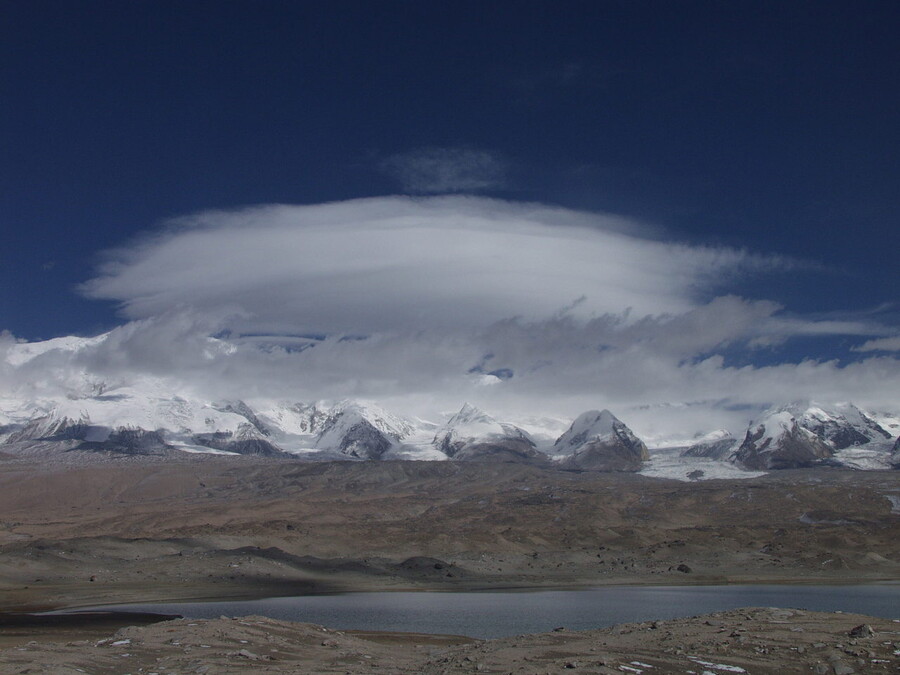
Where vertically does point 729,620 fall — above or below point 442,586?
above

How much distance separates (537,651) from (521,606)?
56187mm

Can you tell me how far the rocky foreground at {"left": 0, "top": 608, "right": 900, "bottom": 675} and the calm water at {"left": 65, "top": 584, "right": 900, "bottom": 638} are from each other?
22864mm

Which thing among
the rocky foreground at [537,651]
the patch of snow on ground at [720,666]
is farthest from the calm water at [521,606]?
the patch of snow on ground at [720,666]

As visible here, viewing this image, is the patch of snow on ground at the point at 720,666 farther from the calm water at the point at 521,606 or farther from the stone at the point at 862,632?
the calm water at the point at 521,606

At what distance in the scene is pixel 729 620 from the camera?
53.2 metres

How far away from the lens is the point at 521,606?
10200 centimetres

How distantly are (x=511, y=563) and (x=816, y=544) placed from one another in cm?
6821

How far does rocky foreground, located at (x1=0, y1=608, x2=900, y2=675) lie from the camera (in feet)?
129

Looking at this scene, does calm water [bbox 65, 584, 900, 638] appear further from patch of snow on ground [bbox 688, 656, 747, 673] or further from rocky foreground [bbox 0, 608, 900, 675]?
patch of snow on ground [bbox 688, 656, 747, 673]

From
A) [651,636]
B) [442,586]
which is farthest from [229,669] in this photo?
[442,586]

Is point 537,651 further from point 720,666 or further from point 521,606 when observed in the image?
point 521,606

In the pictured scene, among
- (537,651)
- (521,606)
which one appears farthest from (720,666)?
(521,606)

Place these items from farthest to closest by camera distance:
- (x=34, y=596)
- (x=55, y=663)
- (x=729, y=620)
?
(x=34, y=596), (x=729, y=620), (x=55, y=663)

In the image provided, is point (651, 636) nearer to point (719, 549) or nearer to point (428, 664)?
point (428, 664)
